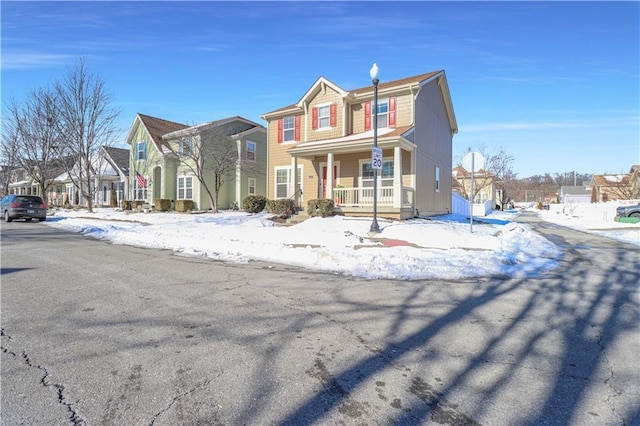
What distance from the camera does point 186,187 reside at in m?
28.6

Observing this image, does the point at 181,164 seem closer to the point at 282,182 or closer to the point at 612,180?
the point at 282,182

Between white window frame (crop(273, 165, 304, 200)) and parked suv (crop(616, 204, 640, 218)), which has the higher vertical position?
white window frame (crop(273, 165, 304, 200))

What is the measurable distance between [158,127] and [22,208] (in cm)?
1366

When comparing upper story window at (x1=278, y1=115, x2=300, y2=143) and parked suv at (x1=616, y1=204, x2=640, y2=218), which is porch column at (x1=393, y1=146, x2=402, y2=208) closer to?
upper story window at (x1=278, y1=115, x2=300, y2=143)

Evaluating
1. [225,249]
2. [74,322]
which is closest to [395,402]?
[74,322]

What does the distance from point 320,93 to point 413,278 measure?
1591 cm

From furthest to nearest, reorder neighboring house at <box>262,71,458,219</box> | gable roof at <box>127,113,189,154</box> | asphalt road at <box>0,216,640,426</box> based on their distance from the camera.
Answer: gable roof at <box>127,113,189,154</box>
neighboring house at <box>262,71,458,219</box>
asphalt road at <box>0,216,640,426</box>

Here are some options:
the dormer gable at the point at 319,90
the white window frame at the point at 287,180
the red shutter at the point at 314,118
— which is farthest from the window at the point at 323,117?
the white window frame at the point at 287,180

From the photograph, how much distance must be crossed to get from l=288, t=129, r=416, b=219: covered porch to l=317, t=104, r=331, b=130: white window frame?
1.72 m

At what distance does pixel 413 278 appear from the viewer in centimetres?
654

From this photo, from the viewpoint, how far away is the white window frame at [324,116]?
20.0 m

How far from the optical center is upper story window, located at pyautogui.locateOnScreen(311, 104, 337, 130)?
1983cm

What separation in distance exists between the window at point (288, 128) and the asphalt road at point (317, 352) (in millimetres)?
16497

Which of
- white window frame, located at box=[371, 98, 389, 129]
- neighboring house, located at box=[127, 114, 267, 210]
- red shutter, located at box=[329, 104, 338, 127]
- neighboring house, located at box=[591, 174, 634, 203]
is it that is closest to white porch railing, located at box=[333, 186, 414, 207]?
white window frame, located at box=[371, 98, 389, 129]
